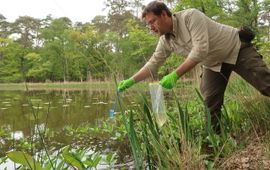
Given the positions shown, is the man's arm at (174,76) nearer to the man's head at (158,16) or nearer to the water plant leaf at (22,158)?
the man's head at (158,16)

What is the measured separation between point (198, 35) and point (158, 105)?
74 cm

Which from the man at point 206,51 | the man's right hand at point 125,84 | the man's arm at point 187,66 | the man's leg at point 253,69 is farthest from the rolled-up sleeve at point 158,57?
the man's leg at point 253,69

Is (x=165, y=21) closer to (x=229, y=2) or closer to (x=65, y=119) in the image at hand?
(x=65, y=119)

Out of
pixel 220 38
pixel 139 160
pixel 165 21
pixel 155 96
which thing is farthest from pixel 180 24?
pixel 139 160

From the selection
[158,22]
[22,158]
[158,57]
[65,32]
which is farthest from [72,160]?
[65,32]

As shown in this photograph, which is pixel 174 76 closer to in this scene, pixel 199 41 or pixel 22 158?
pixel 199 41

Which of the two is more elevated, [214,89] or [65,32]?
[65,32]

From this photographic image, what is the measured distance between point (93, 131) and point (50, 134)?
791 millimetres

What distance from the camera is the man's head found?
2719 mm

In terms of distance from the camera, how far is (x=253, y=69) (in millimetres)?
3002

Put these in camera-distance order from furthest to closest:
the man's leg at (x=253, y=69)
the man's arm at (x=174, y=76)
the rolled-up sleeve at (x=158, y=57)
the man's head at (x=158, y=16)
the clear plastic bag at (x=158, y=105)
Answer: the rolled-up sleeve at (x=158, y=57) < the man's leg at (x=253, y=69) < the man's head at (x=158, y=16) < the man's arm at (x=174, y=76) < the clear plastic bag at (x=158, y=105)

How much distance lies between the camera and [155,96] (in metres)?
2.61

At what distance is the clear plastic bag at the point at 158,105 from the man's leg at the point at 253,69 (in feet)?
3.09

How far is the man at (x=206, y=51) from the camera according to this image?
8.95ft
